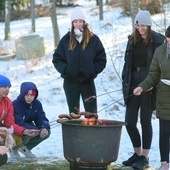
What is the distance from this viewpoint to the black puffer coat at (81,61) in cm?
Answer: 607

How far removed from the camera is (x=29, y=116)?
6.26 metres

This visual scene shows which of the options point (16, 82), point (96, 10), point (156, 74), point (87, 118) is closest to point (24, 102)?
point (87, 118)

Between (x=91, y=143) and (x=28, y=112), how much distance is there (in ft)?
5.36

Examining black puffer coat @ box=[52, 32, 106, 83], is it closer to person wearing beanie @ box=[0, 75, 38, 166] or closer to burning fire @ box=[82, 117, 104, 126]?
person wearing beanie @ box=[0, 75, 38, 166]

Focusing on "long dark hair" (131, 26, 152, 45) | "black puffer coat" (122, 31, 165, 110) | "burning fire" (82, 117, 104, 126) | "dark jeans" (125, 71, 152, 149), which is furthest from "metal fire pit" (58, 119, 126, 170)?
"long dark hair" (131, 26, 152, 45)

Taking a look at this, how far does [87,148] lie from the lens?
484 centimetres

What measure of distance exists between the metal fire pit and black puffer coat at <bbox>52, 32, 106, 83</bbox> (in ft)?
3.88

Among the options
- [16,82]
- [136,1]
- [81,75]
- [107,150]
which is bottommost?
[16,82]

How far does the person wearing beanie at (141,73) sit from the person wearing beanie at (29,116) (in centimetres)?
109

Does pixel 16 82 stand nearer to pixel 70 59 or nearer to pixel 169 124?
pixel 70 59

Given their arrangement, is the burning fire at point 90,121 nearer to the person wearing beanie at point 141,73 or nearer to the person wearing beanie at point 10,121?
the person wearing beanie at point 141,73

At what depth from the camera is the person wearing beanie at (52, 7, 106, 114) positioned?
6047 mm

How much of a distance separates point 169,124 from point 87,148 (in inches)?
39.2

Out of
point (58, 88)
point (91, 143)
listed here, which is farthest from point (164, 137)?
point (58, 88)
